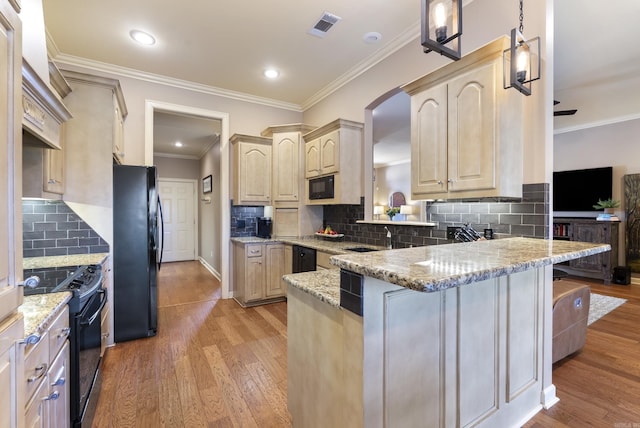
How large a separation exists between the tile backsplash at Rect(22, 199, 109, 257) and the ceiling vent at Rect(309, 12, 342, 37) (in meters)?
2.83

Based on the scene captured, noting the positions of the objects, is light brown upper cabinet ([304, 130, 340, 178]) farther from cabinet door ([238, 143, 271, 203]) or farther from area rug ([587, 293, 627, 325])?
area rug ([587, 293, 627, 325])

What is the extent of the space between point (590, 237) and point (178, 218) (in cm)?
874

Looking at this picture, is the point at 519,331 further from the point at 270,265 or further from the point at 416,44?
the point at 270,265

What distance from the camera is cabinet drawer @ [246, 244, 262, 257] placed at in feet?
12.8

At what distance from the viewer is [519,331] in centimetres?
171

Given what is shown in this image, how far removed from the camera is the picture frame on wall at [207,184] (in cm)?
630

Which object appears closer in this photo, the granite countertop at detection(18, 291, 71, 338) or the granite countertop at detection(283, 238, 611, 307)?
the granite countertop at detection(283, 238, 611, 307)

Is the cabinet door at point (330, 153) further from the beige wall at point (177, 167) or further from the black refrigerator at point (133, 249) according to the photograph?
the beige wall at point (177, 167)

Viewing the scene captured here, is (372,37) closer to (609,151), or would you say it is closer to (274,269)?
(274,269)

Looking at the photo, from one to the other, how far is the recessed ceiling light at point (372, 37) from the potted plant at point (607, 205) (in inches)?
211

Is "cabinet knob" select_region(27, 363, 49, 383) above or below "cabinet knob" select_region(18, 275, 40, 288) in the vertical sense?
below

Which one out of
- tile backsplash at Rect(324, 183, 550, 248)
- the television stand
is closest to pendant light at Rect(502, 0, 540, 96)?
tile backsplash at Rect(324, 183, 550, 248)

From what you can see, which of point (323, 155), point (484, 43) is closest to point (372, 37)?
point (484, 43)

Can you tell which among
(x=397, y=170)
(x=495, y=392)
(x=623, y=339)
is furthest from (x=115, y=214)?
(x=397, y=170)
